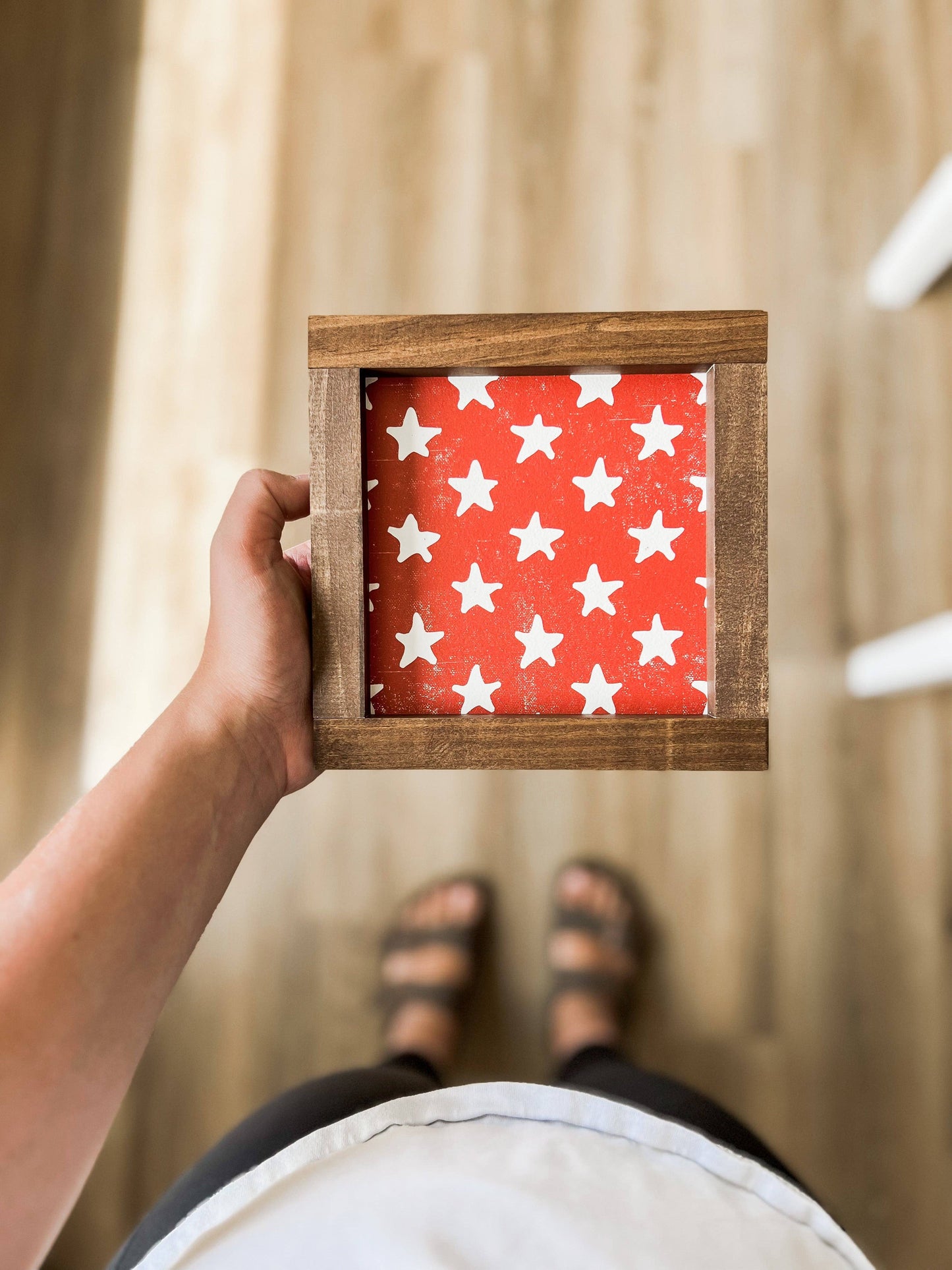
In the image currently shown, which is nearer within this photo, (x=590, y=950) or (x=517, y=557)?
(x=517, y=557)

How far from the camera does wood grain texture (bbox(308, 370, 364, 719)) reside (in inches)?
22.0

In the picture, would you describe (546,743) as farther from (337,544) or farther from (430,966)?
(430,966)

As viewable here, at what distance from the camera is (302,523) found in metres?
1.12

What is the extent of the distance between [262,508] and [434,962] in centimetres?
67

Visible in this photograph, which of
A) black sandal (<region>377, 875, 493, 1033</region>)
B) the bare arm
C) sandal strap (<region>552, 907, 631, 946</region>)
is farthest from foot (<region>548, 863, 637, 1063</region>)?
the bare arm

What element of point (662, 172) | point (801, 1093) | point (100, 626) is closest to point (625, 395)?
point (662, 172)

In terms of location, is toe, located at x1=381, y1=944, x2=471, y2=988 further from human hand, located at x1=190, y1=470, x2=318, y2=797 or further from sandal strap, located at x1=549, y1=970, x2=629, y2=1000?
human hand, located at x1=190, y1=470, x2=318, y2=797

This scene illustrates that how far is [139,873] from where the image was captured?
606 millimetres

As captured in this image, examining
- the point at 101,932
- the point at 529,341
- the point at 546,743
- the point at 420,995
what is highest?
the point at 529,341

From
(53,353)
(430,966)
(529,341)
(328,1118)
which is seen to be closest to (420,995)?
(430,966)

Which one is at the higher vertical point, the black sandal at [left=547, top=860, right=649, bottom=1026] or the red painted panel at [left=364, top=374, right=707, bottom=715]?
the red painted panel at [left=364, top=374, right=707, bottom=715]

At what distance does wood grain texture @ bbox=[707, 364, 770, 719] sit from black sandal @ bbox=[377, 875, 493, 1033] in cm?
66

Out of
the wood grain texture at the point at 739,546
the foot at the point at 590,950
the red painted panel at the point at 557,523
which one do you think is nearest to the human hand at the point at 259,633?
the red painted panel at the point at 557,523

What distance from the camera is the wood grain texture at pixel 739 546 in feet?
1.79
